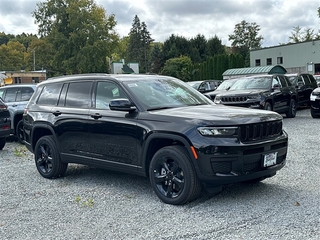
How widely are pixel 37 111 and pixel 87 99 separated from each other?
1.43 meters

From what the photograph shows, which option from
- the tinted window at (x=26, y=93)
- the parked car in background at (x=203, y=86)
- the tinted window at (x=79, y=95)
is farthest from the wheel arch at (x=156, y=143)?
the parked car in background at (x=203, y=86)

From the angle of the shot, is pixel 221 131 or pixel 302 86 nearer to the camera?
pixel 221 131

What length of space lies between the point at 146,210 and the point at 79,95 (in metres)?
2.50

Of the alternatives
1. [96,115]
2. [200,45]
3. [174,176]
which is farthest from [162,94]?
[200,45]

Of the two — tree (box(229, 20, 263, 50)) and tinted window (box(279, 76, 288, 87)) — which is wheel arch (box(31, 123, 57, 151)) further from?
tree (box(229, 20, 263, 50))

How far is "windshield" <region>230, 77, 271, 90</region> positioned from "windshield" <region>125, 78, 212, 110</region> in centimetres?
844

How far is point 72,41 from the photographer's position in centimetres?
5603

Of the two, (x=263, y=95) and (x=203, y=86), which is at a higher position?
(x=203, y=86)

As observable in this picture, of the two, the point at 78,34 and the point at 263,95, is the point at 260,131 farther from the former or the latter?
the point at 78,34

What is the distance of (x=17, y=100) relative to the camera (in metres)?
11.9

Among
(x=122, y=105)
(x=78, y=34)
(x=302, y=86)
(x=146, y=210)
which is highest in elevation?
(x=78, y=34)

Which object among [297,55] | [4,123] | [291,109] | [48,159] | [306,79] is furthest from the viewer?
[297,55]

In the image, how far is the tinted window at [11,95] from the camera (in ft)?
39.3

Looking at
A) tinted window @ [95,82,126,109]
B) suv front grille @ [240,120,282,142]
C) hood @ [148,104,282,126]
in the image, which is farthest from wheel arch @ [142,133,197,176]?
tinted window @ [95,82,126,109]
